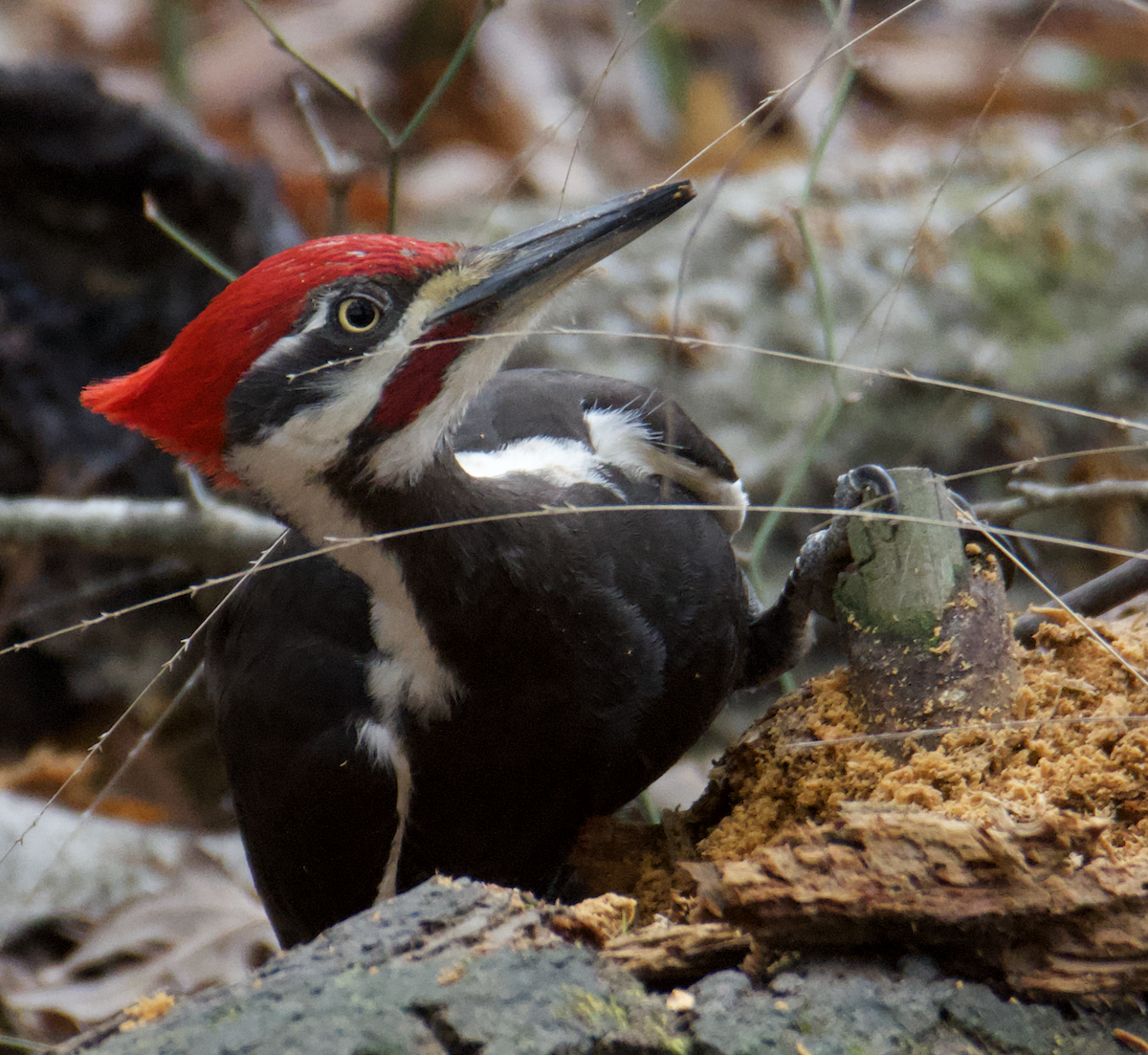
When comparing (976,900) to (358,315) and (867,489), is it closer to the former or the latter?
(867,489)

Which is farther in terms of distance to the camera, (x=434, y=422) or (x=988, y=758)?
(x=434, y=422)

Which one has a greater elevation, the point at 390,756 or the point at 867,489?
the point at 867,489

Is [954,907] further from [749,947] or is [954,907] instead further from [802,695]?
[802,695]

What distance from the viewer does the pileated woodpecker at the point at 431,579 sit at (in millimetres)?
1315

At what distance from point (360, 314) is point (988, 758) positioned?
31.2 inches

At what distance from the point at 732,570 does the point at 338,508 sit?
0.61 meters

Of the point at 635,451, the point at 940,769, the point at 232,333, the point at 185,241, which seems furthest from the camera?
the point at 185,241

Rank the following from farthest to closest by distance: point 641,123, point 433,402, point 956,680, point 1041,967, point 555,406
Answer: point 641,123 → point 555,406 → point 433,402 → point 956,680 → point 1041,967

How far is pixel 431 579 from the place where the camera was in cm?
139

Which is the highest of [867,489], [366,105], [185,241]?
[366,105]

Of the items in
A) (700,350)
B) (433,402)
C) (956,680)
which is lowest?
(956,680)

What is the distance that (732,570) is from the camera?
67.4 inches

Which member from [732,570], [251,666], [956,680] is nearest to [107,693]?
[251,666]

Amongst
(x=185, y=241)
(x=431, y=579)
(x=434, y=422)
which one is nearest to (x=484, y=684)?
(x=431, y=579)
